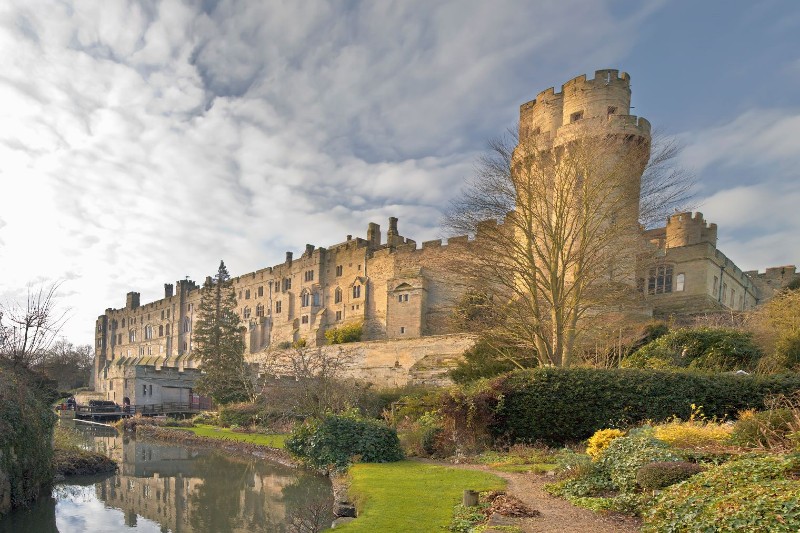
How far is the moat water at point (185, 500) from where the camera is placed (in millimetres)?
11578

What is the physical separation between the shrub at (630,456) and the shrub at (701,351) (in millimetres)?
10674

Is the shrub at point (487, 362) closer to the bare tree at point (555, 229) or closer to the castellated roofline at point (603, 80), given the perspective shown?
the bare tree at point (555, 229)

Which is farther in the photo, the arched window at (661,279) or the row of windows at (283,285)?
the row of windows at (283,285)

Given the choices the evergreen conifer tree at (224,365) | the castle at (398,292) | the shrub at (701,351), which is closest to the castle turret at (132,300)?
the castle at (398,292)

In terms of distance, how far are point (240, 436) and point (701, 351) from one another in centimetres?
1923

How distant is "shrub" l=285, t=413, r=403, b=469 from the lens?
553 inches

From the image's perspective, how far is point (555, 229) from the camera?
Answer: 18.0 meters

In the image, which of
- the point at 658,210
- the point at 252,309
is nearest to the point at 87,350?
the point at 252,309

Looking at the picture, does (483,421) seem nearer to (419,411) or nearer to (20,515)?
(419,411)

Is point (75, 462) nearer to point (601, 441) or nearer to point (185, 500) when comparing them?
point (185, 500)

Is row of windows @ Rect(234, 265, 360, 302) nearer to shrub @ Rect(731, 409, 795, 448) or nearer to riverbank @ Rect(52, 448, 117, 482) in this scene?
riverbank @ Rect(52, 448, 117, 482)

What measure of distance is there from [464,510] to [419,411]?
1186cm

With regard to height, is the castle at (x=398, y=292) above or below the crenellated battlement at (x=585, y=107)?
below

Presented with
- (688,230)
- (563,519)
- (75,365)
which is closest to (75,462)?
(563,519)
